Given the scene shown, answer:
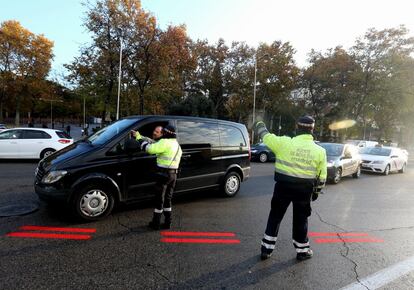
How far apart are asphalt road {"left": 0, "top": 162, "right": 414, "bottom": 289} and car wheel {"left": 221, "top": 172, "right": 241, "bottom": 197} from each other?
0.72 metres

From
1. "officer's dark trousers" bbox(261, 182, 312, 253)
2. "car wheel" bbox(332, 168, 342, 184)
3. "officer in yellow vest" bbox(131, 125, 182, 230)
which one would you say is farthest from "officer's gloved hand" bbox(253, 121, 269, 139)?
"car wheel" bbox(332, 168, 342, 184)

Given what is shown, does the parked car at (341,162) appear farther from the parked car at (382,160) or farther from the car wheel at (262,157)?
the car wheel at (262,157)

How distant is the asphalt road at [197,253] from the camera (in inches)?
Answer: 128

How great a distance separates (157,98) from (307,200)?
979 inches

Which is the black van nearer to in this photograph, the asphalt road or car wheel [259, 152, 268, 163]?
the asphalt road

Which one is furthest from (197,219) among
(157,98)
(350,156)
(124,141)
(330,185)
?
(157,98)

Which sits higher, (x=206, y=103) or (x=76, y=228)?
(x=206, y=103)

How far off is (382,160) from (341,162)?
4472mm

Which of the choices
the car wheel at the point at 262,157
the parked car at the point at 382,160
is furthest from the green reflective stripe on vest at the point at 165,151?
the car wheel at the point at 262,157

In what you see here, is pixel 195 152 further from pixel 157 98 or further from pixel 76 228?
pixel 157 98

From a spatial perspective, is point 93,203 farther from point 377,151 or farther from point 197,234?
point 377,151

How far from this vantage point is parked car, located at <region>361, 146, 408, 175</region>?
45.4 feet

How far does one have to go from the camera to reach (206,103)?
39.5 m

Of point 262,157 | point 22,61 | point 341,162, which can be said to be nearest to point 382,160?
point 341,162
